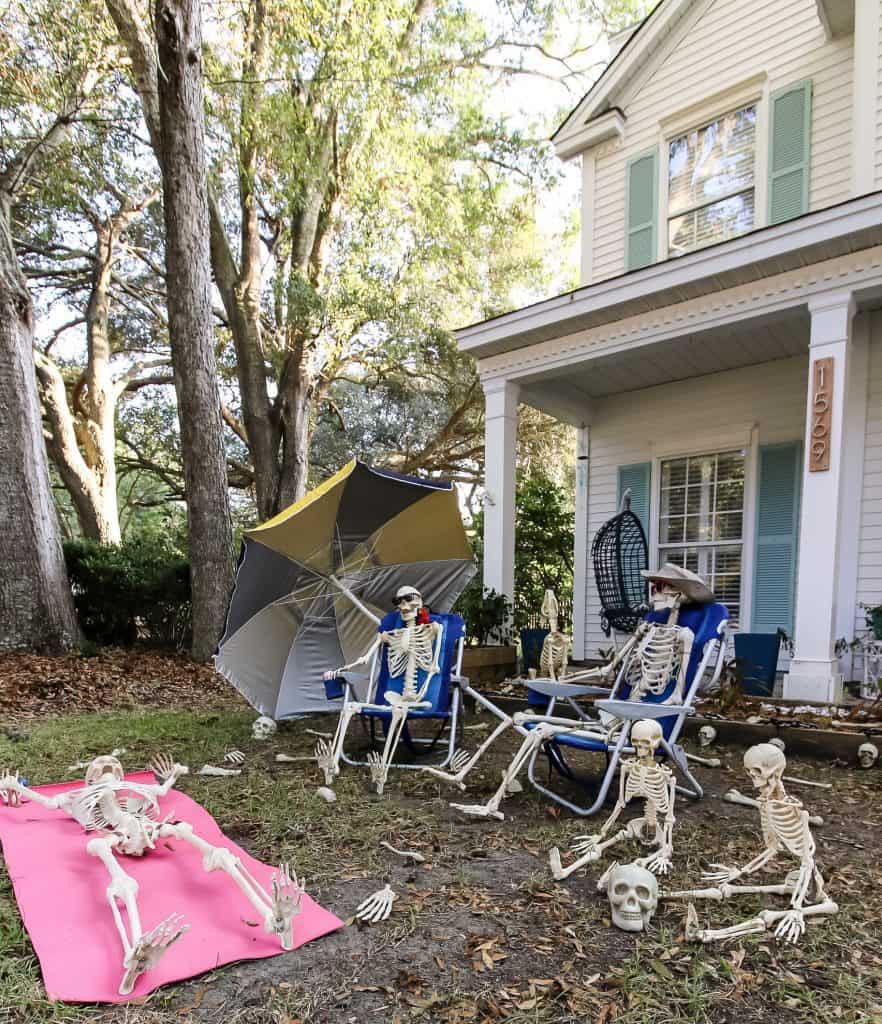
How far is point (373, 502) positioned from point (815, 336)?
161 inches

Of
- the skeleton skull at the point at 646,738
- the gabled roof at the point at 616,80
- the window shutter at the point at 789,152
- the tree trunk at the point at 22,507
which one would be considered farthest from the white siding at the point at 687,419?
the tree trunk at the point at 22,507

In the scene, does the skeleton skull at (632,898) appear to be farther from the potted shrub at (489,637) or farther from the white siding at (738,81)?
the white siding at (738,81)

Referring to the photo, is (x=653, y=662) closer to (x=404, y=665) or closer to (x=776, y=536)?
(x=404, y=665)

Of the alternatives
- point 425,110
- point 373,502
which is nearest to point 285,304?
point 425,110

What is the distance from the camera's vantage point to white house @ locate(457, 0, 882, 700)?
19.0 ft

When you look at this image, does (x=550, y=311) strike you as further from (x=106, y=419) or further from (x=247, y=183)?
(x=106, y=419)

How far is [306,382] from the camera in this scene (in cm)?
1253

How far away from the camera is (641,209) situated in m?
8.77

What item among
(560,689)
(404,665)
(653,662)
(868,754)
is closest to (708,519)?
(868,754)

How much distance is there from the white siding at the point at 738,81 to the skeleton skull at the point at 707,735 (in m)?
5.73

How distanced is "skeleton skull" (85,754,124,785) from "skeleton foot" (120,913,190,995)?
1141 millimetres

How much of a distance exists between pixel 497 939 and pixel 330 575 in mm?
3606

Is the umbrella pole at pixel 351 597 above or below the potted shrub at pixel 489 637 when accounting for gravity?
above

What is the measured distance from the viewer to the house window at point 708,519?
26.1 ft
